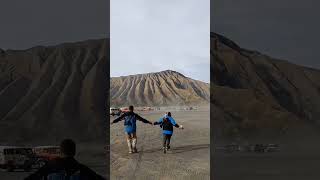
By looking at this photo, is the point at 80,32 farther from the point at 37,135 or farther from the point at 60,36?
the point at 37,135

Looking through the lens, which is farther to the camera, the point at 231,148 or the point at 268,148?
the point at 231,148

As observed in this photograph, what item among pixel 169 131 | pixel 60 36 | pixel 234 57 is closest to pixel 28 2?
pixel 60 36

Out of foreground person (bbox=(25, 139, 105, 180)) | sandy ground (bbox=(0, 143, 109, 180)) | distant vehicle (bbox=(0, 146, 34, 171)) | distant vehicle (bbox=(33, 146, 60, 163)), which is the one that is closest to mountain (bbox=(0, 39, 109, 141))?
sandy ground (bbox=(0, 143, 109, 180))

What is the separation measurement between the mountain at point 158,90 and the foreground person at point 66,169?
4115cm

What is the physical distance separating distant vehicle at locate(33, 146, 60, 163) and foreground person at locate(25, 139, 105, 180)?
357 inches

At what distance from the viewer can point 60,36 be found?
14.2 meters

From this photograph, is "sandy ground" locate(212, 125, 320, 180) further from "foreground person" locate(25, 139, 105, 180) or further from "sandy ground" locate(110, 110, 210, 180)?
"foreground person" locate(25, 139, 105, 180)

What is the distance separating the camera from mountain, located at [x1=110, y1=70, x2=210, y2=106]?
45562 millimetres

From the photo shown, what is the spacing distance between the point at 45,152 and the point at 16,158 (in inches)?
28.0

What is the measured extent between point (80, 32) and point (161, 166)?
12.9 ft

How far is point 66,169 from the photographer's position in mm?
3668

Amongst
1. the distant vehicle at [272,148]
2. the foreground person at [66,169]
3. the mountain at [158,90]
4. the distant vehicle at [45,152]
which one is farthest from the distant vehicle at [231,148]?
the mountain at [158,90]

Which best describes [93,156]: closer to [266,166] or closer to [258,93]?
[266,166]

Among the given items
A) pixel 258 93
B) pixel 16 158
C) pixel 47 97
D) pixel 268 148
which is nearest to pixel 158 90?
pixel 258 93
